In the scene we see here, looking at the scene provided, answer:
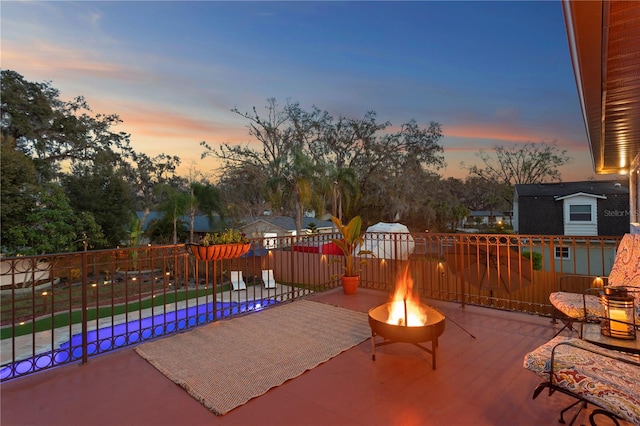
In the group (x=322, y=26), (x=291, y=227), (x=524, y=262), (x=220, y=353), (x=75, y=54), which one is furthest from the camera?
(x=291, y=227)

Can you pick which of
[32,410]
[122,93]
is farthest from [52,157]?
[32,410]

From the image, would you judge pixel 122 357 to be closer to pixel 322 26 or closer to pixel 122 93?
pixel 322 26

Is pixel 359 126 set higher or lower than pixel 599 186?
higher

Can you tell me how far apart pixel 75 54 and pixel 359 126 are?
1751 cm

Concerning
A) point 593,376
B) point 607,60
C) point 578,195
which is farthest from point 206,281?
point 578,195

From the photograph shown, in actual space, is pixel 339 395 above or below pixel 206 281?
below

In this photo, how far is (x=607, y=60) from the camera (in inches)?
84.0

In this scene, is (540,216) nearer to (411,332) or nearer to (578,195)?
(578,195)

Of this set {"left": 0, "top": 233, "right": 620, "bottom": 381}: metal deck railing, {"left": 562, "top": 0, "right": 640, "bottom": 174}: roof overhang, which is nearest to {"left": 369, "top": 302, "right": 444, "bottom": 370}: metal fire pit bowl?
{"left": 0, "top": 233, "right": 620, "bottom": 381}: metal deck railing

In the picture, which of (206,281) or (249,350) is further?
(206,281)

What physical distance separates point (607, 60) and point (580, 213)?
65.7 ft

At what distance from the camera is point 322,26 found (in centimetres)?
890

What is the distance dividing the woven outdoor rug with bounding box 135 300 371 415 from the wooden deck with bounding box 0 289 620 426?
103 mm

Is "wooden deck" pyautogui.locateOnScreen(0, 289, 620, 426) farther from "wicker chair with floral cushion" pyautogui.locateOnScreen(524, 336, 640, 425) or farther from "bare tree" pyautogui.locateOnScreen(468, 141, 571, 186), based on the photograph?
"bare tree" pyautogui.locateOnScreen(468, 141, 571, 186)
